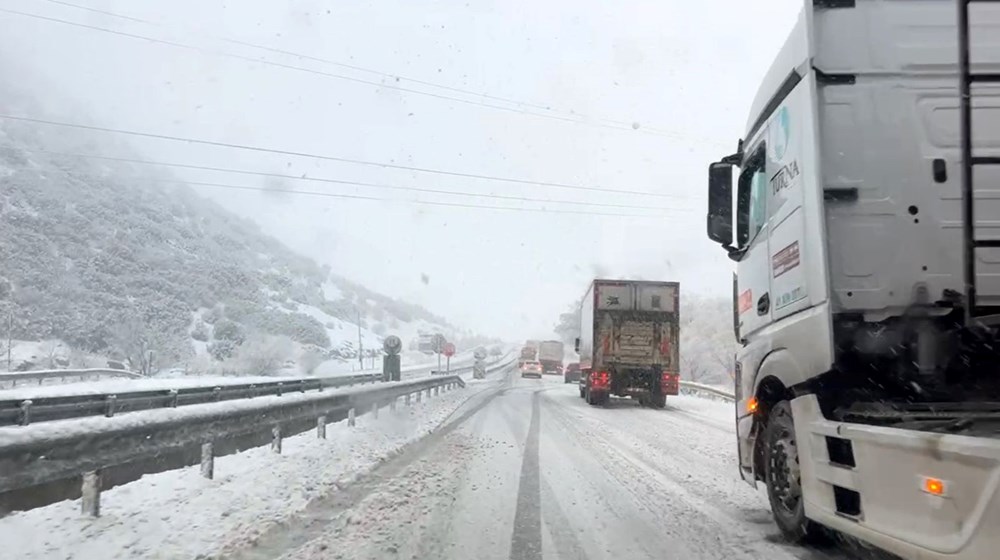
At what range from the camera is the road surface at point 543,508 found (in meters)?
5.04

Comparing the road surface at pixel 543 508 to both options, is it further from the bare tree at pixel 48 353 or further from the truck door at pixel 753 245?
the bare tree at pixel 48 353

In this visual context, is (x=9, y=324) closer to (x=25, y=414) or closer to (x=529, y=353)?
(x=25, y=414)

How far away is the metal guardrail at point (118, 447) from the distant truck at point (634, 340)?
14.0 metres

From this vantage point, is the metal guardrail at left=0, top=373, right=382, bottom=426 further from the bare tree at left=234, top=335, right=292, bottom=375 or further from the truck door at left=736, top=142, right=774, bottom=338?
the bare tree at left=234, top=335, right=292, bottom=375

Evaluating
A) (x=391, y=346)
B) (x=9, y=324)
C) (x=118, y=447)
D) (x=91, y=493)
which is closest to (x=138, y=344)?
(x=9, y=324)

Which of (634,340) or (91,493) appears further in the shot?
(634,340)

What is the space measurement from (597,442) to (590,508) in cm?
564

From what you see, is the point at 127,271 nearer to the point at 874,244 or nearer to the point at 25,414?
the point at 25,414

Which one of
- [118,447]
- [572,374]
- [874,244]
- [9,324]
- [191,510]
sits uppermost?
[9,324]

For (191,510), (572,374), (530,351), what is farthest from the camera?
(530,351)

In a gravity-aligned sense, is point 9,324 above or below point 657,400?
above

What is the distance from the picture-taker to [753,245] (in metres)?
5.98

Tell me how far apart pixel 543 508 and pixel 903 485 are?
3757 millimetres

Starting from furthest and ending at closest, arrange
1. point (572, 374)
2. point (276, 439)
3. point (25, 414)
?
point (572, 374) → point (25, 414) → point (276, 439)
